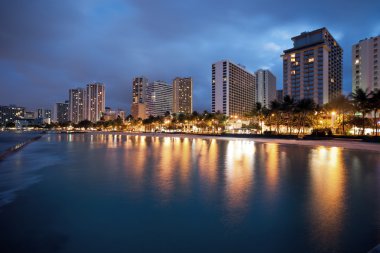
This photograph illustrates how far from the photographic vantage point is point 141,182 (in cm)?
1127

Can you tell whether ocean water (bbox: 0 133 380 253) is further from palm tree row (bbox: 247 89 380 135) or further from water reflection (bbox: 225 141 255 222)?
palm tree row (bbox: 247 89 380 135)

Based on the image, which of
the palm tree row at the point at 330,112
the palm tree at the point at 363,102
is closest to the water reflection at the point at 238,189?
the palm tree row at the point at 330,112

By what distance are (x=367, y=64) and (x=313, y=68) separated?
96.0 ft

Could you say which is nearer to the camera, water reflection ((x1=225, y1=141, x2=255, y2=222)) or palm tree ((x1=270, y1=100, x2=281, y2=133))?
water reflection ((x1=225, y1=141, x2=255, y2=222))

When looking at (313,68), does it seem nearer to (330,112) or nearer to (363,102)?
(330,112)

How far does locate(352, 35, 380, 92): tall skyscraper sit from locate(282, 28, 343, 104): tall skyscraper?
17705mm

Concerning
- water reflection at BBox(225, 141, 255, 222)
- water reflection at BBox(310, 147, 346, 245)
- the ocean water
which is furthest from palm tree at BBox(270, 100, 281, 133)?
water reflection at BBox(310, 147, 346, 245)

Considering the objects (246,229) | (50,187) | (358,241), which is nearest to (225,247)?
(246,229)

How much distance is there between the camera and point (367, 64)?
101m

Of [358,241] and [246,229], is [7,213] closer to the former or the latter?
[246,229]

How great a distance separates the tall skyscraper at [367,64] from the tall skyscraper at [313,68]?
1771 cm

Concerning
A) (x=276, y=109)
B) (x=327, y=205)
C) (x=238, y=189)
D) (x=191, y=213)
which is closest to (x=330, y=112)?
(x=276, y=109)

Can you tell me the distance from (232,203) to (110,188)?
4.99 meters

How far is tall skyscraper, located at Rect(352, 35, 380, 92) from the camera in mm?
97750
